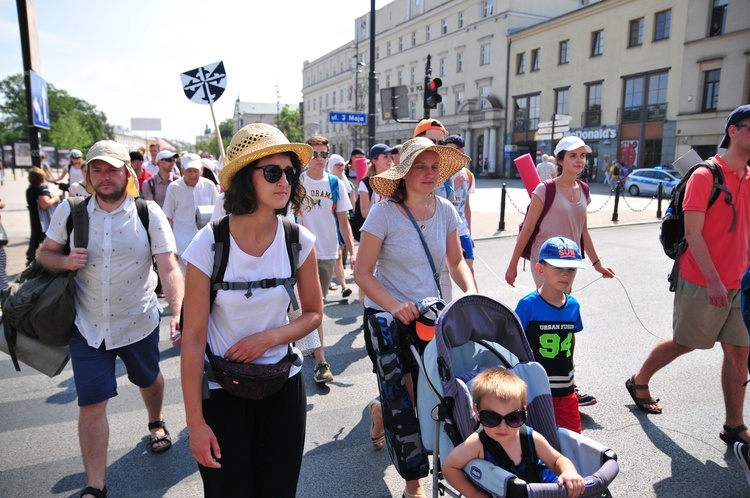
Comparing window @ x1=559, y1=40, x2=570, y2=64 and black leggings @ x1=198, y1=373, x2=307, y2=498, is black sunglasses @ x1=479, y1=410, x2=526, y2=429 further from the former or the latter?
window @ x1=559, y1=40, x2=570, y2=64

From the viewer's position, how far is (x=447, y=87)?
56.8 metres

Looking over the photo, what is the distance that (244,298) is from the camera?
6.62 ft

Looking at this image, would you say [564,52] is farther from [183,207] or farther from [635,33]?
[183,207]

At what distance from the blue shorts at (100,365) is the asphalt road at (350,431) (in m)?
0.64

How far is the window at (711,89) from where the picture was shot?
103 feet

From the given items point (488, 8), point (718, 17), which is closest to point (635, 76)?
point (718, 17)

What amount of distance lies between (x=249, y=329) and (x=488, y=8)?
57.6 metres

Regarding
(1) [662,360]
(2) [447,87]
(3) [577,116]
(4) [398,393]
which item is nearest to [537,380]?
(4) [398,393]

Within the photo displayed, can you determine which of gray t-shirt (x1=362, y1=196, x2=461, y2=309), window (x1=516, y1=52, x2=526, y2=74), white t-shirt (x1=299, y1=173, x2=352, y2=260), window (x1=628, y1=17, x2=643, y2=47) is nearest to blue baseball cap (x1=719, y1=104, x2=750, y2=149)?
gray t-shirt (x1=362, y1=196, x2=461, y2=309)

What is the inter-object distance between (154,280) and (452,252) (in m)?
1.89

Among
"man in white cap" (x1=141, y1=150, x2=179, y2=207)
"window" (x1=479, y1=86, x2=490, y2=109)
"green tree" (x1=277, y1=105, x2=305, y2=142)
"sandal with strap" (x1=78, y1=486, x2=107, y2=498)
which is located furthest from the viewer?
"green tree" (x1=277, y1=105, x2=305, y2=142)

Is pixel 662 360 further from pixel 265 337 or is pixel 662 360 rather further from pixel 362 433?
pixel 265 337

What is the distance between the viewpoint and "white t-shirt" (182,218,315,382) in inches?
78.2

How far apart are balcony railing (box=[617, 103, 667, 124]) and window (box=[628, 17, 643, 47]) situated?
15.5ft
